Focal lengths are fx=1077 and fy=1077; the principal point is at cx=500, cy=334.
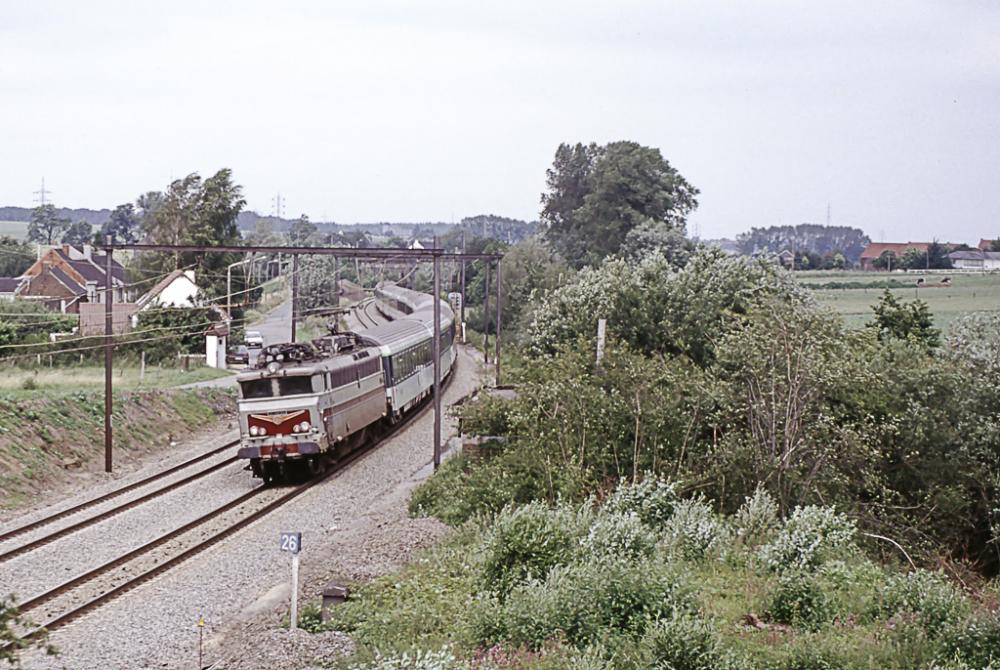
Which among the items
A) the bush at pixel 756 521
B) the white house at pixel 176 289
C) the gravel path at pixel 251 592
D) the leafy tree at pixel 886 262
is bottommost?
the gravel path at pixel 251 592

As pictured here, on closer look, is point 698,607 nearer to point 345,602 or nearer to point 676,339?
point 345,602

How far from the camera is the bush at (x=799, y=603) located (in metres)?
13.7

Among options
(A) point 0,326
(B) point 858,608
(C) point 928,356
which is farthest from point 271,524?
(A) point 0,326

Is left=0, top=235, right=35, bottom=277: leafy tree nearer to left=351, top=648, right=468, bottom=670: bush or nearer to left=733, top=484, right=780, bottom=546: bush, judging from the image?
left=733, top=484, right=780, bottom=546: bush

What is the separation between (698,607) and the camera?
13492 millimetres

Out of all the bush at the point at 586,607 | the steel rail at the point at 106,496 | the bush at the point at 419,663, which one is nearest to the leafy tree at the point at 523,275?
the steel rail at the point at 106,496

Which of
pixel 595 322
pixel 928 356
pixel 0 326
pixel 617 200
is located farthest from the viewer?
pixel 617 200

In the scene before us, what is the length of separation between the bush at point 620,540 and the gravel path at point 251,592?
3.68 m

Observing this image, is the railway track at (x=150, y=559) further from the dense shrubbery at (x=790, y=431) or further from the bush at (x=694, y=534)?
the bush at (x=694, y=534)

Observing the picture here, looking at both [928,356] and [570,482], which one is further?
[928,356]

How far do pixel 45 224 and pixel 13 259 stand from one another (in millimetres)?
30445

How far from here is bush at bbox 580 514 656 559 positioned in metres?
15.1

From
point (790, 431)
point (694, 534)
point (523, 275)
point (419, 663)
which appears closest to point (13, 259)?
point (523, 275)

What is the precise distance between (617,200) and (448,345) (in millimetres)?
28159
